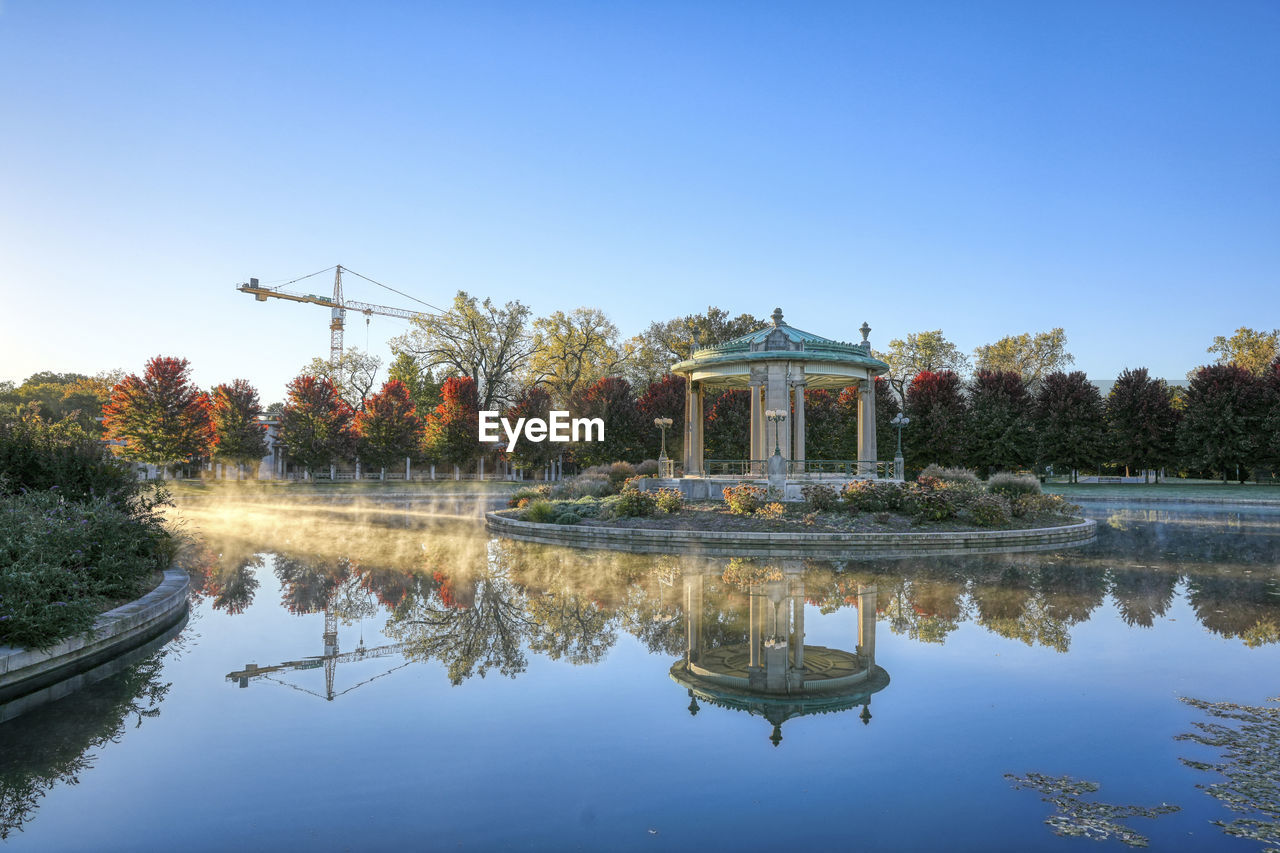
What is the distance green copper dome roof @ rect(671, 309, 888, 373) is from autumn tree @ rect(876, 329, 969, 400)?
41.6 meters

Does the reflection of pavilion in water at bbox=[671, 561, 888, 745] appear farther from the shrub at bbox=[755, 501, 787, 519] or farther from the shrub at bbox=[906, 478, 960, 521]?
the shrub at bbox=[906, 478, 960, 521]

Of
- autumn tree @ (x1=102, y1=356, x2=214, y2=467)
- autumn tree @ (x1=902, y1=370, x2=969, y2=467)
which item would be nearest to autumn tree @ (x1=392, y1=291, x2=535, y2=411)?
autumn tree @ (x1=102, y1=356, x2=214, y2=467)

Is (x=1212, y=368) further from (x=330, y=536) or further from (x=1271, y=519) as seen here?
(x=330, y=536)

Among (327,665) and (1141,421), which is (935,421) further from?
(327,665)

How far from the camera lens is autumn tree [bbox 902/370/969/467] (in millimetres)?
46219

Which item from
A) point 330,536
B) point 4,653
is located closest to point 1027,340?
point 330,536

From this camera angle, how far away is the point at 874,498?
20266 mm

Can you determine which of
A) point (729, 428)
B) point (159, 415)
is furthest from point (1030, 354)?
point (159, 415)

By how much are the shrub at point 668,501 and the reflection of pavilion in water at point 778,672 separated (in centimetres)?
1185

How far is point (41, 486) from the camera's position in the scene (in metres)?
11.9

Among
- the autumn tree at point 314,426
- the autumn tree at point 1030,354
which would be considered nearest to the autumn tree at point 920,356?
the autumn tree at point 1030,354

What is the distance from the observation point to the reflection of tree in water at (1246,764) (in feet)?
13.4

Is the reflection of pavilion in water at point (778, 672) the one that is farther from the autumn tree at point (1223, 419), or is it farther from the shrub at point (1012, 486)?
the autumn tree at point (1223, 419)

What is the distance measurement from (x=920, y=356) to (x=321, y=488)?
49.2 m
